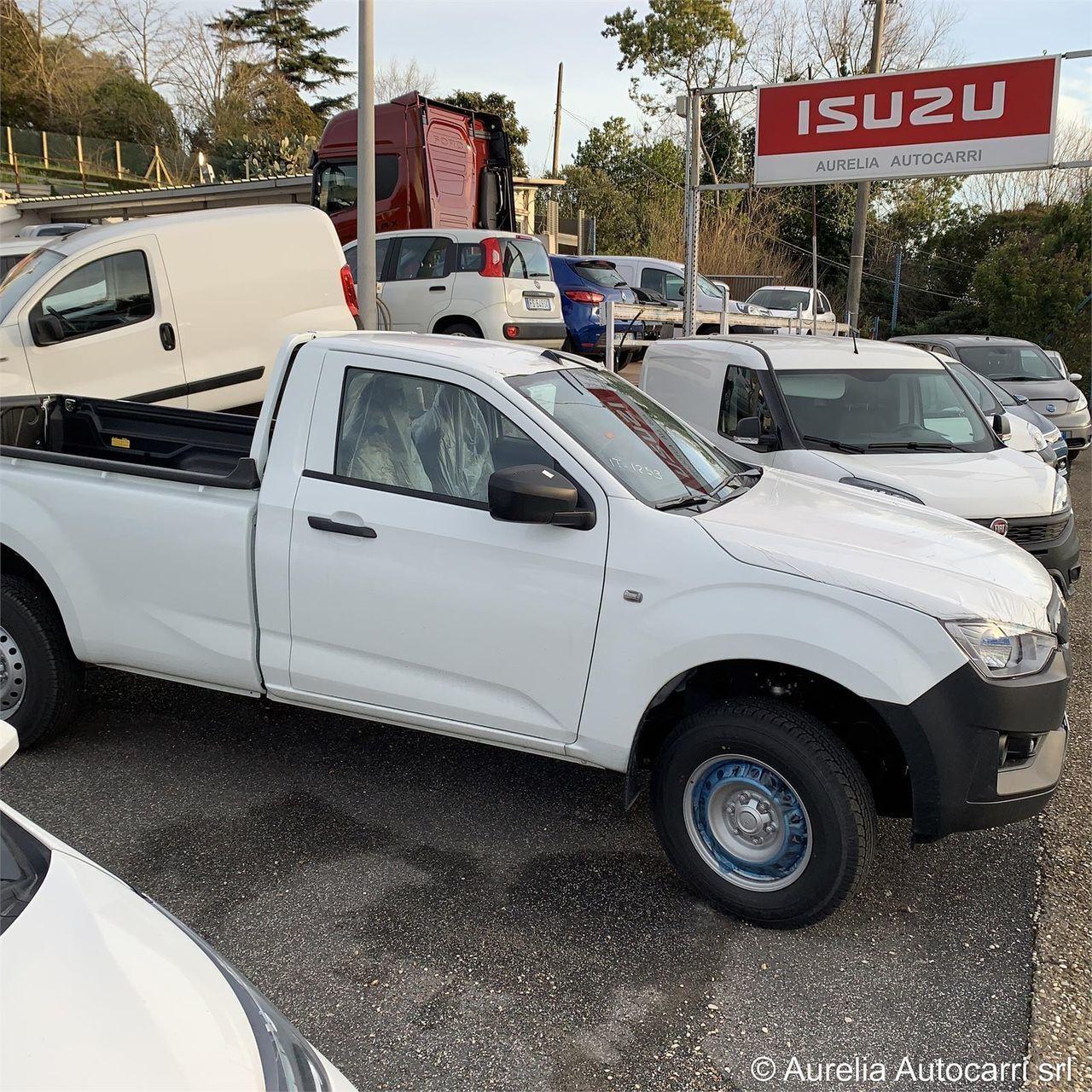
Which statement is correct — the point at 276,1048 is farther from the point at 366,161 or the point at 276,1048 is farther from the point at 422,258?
the point at 422,258

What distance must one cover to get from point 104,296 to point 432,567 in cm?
563

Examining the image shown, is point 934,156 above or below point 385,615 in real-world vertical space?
above

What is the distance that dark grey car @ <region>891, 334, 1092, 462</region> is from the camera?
13.5 metres

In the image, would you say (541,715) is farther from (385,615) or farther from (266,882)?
(266,882)

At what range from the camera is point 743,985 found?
310cm

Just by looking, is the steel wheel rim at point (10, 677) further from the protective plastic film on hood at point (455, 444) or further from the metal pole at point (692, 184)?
the metal pole at point (692, 184)

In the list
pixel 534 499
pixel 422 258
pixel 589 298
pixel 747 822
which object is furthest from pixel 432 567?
pixel 589 298

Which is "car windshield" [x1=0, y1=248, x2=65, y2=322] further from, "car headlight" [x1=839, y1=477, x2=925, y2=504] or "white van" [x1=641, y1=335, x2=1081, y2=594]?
"car headlight" [x1=839, y1=477, x2=925, y2=504]

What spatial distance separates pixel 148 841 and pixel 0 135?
4311 cm

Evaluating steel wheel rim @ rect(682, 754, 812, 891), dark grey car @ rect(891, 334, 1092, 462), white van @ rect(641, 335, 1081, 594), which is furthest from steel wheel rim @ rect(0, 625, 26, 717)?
dark grey car @ rect(891, 334, 1092, 462)

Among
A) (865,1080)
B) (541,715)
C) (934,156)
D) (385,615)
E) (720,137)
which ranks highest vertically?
(720,137)

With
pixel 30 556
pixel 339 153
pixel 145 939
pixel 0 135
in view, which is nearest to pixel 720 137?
pixel 339 153

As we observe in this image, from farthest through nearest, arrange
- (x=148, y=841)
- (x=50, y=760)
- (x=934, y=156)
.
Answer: (x=934, y=156)
(x=50, y=760)
(x=148, y=841)

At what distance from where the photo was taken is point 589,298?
16.2 m
